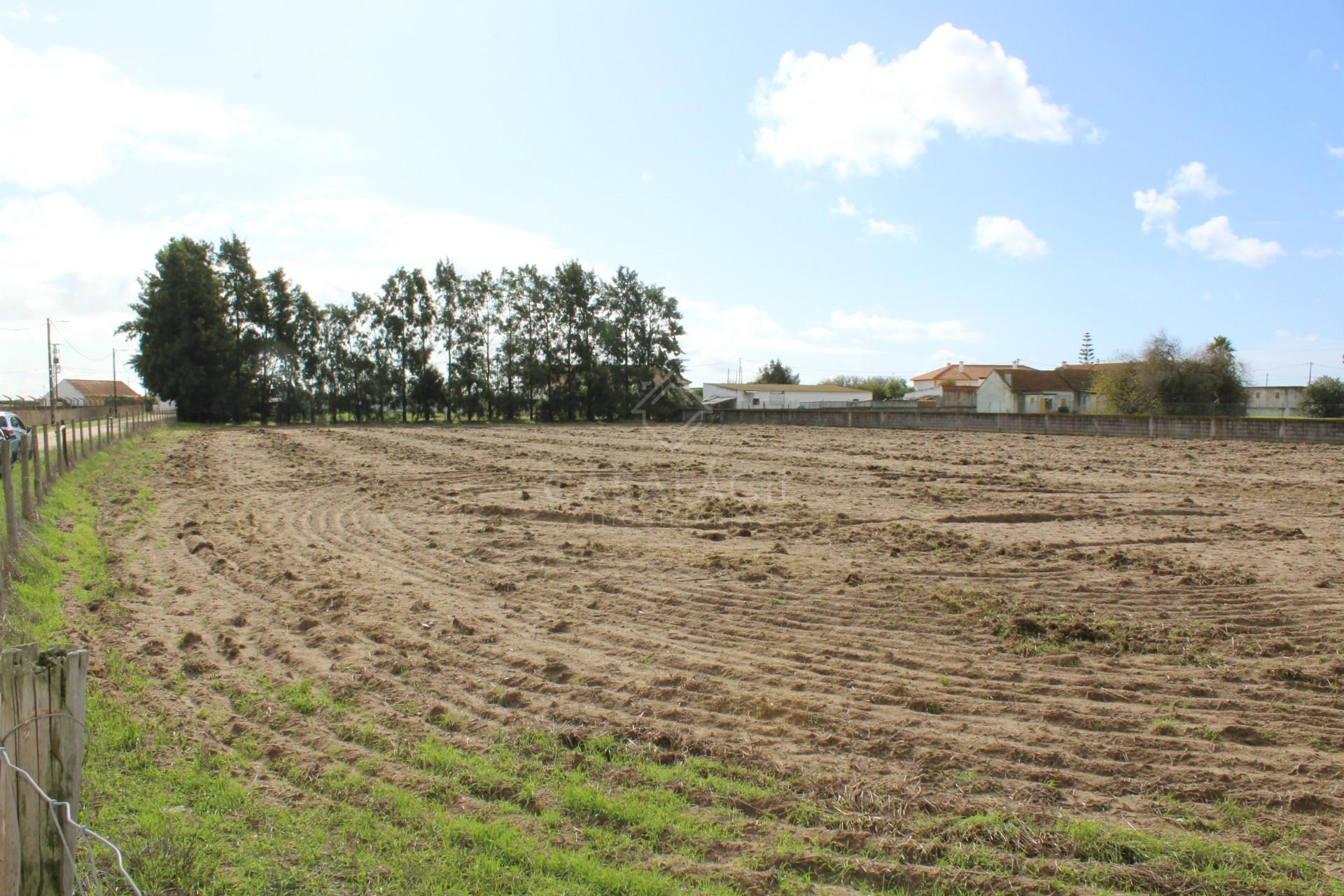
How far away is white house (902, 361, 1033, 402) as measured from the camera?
80.9m

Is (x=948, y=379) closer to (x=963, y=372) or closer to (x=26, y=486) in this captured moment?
(x=963, y=372)

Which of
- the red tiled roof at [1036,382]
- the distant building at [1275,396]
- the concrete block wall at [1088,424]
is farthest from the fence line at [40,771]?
the red tiled roof at [1036,382]

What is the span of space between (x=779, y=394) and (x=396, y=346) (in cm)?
3927

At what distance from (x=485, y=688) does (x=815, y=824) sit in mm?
2712

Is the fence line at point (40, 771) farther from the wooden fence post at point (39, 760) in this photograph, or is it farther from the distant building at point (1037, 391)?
the distant building at point (1037, 391)

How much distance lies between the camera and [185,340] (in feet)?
180

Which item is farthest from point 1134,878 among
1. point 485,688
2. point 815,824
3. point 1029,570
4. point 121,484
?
point 121,484

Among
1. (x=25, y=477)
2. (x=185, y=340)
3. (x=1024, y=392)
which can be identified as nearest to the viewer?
(x=25, y=477)

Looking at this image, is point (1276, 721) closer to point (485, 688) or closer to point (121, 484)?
point (485, 688)

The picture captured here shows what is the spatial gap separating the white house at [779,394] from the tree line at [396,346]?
14545mm

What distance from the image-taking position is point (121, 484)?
17953mm

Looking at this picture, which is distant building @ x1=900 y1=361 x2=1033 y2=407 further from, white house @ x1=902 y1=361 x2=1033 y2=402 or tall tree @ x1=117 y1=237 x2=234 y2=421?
tall tree @ x1=117 y1=237 x2=234 y2=421

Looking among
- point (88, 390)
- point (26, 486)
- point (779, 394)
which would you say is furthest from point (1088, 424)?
point (88, 390)

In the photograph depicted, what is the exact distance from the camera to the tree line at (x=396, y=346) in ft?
183
